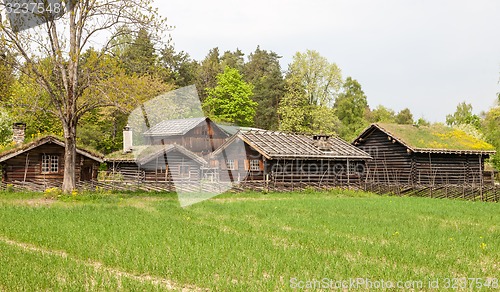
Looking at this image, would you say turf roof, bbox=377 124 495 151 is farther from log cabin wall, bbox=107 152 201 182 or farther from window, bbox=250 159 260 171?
log cabin wall, bbox=107 152 201 182

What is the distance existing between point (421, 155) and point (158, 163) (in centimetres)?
2490

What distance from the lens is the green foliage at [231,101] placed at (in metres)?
69.8

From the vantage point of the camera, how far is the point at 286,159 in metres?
38.5

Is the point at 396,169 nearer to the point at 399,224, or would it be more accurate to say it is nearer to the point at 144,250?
the point at 399,224

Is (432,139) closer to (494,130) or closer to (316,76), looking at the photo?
(494,130)

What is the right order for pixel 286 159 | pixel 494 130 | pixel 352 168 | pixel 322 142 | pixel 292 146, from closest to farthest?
pixel 286 159
pixel 292 146
pixel 322 142
pixel 352 168
pixel 494 130

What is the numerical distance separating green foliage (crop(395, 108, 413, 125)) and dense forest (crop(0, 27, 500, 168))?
21cm

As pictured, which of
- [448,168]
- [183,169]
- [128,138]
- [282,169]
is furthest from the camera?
[128,138]

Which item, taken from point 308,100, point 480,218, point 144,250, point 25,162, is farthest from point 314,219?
point 308,100

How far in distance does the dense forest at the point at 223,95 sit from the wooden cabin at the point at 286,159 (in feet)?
28.7

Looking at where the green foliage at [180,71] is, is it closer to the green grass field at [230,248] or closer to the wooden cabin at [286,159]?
the wooden cabin at [286,159]

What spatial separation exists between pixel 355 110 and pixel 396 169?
37.8 metres

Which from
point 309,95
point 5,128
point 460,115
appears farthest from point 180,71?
point 460,115

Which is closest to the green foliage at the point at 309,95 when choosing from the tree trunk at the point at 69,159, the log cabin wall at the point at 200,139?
the log cabin wall at the point at 200,139
